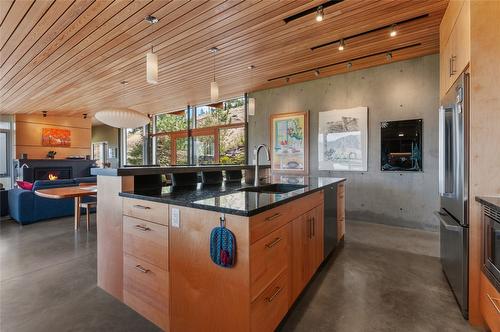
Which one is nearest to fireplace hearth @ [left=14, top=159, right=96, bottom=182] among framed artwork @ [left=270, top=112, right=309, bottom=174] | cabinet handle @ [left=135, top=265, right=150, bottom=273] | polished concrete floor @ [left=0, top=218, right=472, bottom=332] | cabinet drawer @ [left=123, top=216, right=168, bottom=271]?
polished concrete floor @ [left=0, top=218, right=472, bottom=332]

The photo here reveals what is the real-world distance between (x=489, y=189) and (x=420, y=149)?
8.52 ft

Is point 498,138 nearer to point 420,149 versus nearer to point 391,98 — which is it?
point 420,149

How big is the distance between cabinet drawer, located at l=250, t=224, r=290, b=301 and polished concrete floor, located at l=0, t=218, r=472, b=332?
19.8 inches

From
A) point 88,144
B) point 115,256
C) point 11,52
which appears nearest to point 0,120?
point 88,144

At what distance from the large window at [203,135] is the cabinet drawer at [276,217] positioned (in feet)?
14.2

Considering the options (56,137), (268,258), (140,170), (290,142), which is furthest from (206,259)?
(56,137)

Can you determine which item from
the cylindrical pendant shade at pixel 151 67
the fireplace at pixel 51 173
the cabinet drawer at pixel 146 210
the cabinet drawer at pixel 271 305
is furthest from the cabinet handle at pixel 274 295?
the fireplace at pixel 51 173

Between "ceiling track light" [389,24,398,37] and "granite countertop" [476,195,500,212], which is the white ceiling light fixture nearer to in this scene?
"ceiling track light" [389,24,398,37]

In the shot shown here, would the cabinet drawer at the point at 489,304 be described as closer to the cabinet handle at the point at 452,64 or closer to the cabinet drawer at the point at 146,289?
the cabinet handle at the point at 452,64

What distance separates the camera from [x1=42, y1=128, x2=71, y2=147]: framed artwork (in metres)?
8.02

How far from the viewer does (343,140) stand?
464cm

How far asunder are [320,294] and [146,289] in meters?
1.40

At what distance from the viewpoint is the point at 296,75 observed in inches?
188

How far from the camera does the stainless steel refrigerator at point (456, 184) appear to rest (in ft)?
5.72
